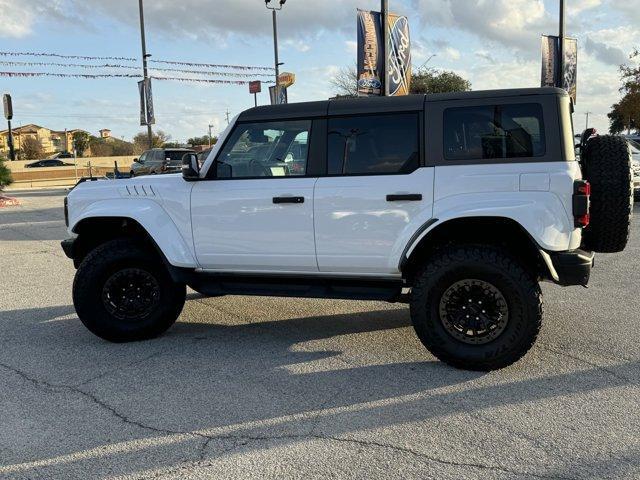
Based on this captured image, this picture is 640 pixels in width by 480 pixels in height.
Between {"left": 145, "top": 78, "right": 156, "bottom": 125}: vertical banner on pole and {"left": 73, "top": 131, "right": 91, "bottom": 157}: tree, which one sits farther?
{"left": 73, "top": 131, "right": 91, "bottom": 157}: tree

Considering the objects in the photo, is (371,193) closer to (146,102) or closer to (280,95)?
(280,95)

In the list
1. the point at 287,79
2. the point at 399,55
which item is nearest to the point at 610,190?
the point at 399,55

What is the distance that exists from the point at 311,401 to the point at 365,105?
2270mm

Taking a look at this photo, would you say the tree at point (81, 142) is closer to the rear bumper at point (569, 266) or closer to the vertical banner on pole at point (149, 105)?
the vertical banner on pole at point (149, 105)

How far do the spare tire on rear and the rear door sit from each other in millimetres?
1209

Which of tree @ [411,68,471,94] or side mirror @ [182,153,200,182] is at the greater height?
tree @ [411,68,471,94]

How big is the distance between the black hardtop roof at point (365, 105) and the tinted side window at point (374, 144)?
0.07 metres

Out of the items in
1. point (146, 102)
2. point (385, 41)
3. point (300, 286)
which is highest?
point (146, 102)

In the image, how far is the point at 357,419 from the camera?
3596 mm

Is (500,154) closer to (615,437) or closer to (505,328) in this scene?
(505,328)

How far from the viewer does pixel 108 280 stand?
17.1ft

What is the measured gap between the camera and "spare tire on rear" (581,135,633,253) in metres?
4.35

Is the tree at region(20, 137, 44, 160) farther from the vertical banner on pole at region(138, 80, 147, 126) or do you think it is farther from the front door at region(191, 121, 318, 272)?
the front door at region(191, 121, 318, 272)

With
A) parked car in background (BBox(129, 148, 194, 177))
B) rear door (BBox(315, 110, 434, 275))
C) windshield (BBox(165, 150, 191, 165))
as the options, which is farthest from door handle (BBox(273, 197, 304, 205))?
windshield (BBox(165, 150, 191, 165))
